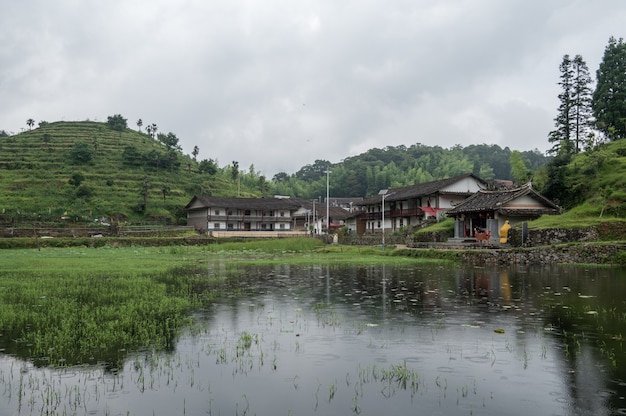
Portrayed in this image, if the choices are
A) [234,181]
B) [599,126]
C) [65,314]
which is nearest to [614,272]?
[65,314]

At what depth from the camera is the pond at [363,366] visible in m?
6.95

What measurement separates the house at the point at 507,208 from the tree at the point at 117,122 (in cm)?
11734

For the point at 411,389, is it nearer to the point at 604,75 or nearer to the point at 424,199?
the point at 424,199

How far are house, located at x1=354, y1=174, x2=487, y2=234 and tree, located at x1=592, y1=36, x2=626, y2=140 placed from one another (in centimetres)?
1570

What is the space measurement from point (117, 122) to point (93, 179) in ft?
169

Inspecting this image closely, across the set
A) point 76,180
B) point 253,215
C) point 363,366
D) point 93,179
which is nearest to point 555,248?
point 363,366

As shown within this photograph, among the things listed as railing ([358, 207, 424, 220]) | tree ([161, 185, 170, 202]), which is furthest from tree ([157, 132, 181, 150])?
railing ([358, 207, 424, 220])

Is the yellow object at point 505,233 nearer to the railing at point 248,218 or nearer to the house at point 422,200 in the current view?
the house at point 422,200

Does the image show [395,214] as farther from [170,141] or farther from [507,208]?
[170,141]

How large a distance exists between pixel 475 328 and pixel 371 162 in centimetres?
15263

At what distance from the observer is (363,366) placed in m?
8.72

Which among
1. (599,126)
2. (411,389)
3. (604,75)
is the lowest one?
(411,389)

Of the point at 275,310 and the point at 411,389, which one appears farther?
the point at 275,310

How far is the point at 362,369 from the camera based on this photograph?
335 inches
